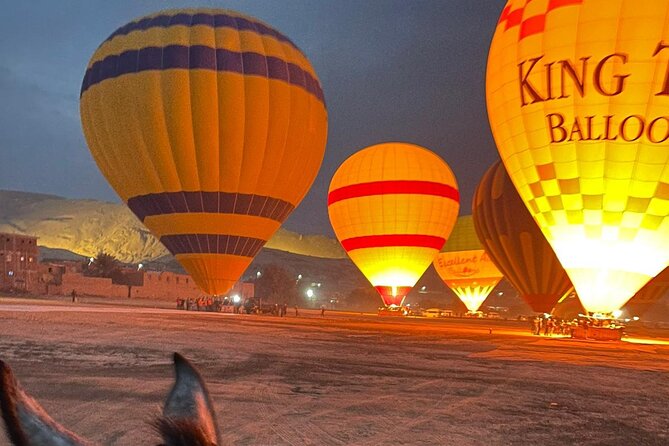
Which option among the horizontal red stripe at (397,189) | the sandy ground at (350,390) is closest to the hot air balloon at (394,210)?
the horizontal red stripe at (397,189)

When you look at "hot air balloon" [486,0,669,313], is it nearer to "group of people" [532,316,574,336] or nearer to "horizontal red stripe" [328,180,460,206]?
"group of people" [532,316,574,336]

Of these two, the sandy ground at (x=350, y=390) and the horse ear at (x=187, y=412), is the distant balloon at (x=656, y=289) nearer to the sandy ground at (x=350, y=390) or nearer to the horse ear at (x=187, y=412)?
the sandy ground at (x=350, y=390)

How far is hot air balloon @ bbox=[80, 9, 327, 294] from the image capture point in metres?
23.8

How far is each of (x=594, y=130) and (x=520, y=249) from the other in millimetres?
13823

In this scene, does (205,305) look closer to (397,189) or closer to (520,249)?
(397,189)

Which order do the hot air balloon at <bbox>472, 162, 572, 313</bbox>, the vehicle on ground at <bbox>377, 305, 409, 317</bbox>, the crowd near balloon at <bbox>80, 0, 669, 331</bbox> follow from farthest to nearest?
1. the vehicle on ground at <bbox>377, 305, 409, 317</bbox>
2. the hot air balloon at <bbox>472, 162, 572, 313</bbox>
3. the crowd near balloon at <bbox>80, 0, 669, 331</bbox>

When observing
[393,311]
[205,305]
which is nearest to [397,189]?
[393,311]

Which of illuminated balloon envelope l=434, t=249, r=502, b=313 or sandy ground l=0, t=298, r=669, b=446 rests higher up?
illuminated balloon envelope l=434, t=249, r=502, b=313

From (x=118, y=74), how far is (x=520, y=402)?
22.0m

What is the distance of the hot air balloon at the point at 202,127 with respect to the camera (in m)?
23.8

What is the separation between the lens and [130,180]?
2530 cm

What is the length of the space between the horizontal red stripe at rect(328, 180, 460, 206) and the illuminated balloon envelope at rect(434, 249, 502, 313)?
46.0 ft

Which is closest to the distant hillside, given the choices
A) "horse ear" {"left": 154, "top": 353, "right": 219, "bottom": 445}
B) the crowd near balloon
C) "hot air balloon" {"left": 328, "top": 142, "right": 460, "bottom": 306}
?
"hot air balloon" {"left": 328, "top": 142, "right": 460, "bottom": 306}

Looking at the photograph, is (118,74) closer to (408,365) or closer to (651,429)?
(408,365)
